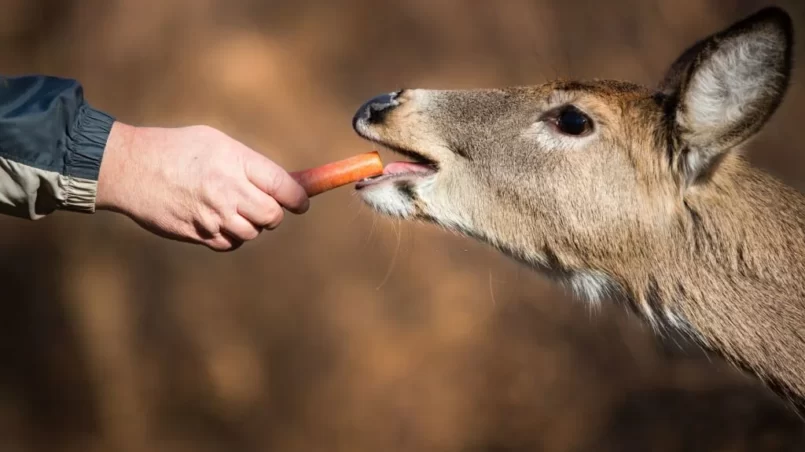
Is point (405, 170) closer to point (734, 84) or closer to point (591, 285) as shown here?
point (591, 285)

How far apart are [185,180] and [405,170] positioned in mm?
816

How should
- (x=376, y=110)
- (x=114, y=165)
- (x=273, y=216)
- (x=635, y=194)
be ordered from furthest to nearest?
(x=376, y=110)
(x=635, y=194)
(x=273, y=216)
(x=114, y=165)

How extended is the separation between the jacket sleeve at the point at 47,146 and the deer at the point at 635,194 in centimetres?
94

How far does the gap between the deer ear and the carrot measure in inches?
41.6

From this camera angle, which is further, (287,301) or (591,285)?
(287,301)

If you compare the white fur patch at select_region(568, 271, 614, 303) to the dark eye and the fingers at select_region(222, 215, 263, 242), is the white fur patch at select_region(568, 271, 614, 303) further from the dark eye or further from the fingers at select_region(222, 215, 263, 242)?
the fingers at select_region(222, 215, 263, 242)

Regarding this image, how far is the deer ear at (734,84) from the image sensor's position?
274 cm

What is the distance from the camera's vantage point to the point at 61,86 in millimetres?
2812

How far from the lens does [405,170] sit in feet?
10.7

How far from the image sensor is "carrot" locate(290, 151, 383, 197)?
3146mm

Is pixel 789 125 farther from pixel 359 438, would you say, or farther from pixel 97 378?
pixel 97 378

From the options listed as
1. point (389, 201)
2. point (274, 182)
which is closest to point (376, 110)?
point (389, 201)

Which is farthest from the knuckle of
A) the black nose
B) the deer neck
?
the deer neck

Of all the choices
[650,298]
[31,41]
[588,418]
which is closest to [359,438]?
[588,418]
